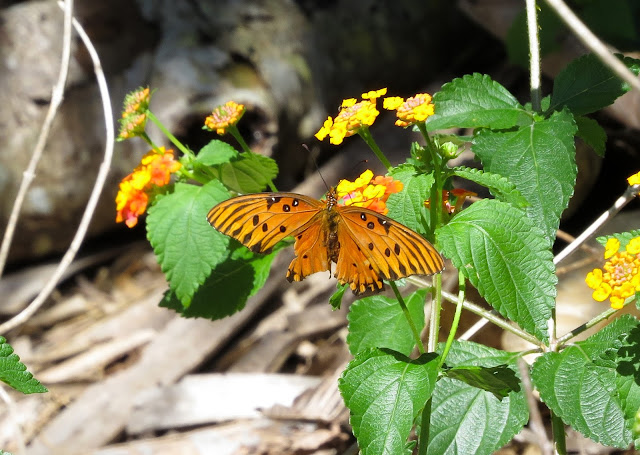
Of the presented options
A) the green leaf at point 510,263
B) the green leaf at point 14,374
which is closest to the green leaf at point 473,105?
the green leaf at point 510,263

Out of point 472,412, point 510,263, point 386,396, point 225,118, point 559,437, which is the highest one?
point 225,118

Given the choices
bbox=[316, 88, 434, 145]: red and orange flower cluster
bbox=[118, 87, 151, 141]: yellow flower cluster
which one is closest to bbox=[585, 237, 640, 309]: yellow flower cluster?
bbox=[316, 88, 434, 145]: red and orange flower cluster

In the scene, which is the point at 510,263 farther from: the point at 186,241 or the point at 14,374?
the point at 14,374

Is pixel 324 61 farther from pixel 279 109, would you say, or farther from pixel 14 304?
pixel 14 304

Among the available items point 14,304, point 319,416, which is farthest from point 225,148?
point 14,304

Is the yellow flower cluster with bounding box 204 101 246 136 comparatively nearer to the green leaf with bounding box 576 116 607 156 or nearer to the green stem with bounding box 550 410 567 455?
the green leaf with bounding box 576 116 607 156

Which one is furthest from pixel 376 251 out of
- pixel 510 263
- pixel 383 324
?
pixel 383 324
